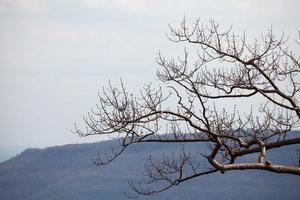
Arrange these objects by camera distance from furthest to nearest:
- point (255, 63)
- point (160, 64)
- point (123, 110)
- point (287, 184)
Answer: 1. point (287, 184)
2. point (160, 64)
3. point (255, 63)
4. point (123, 110)

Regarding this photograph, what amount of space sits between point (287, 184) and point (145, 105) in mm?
179055

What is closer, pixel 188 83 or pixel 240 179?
pixel 188 83

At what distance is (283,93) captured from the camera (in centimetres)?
1030

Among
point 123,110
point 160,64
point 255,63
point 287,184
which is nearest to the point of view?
point 123,110

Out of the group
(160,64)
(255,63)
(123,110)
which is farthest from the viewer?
(160,64)

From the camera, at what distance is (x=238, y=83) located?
1066cm

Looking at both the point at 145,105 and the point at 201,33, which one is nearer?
the point at 145,105

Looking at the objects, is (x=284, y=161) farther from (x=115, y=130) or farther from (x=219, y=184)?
(x=115, y=130)

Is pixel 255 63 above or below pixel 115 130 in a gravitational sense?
above

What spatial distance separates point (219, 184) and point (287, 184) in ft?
80.0

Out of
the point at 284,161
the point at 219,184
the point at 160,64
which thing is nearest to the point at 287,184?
the point at 284,161

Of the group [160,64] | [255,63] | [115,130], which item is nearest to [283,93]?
[255,63]

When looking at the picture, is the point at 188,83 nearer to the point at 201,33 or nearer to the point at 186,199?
the point at 201,33

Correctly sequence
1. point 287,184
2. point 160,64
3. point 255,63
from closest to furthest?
point 255,63 < point 160,64 < point 287,184
